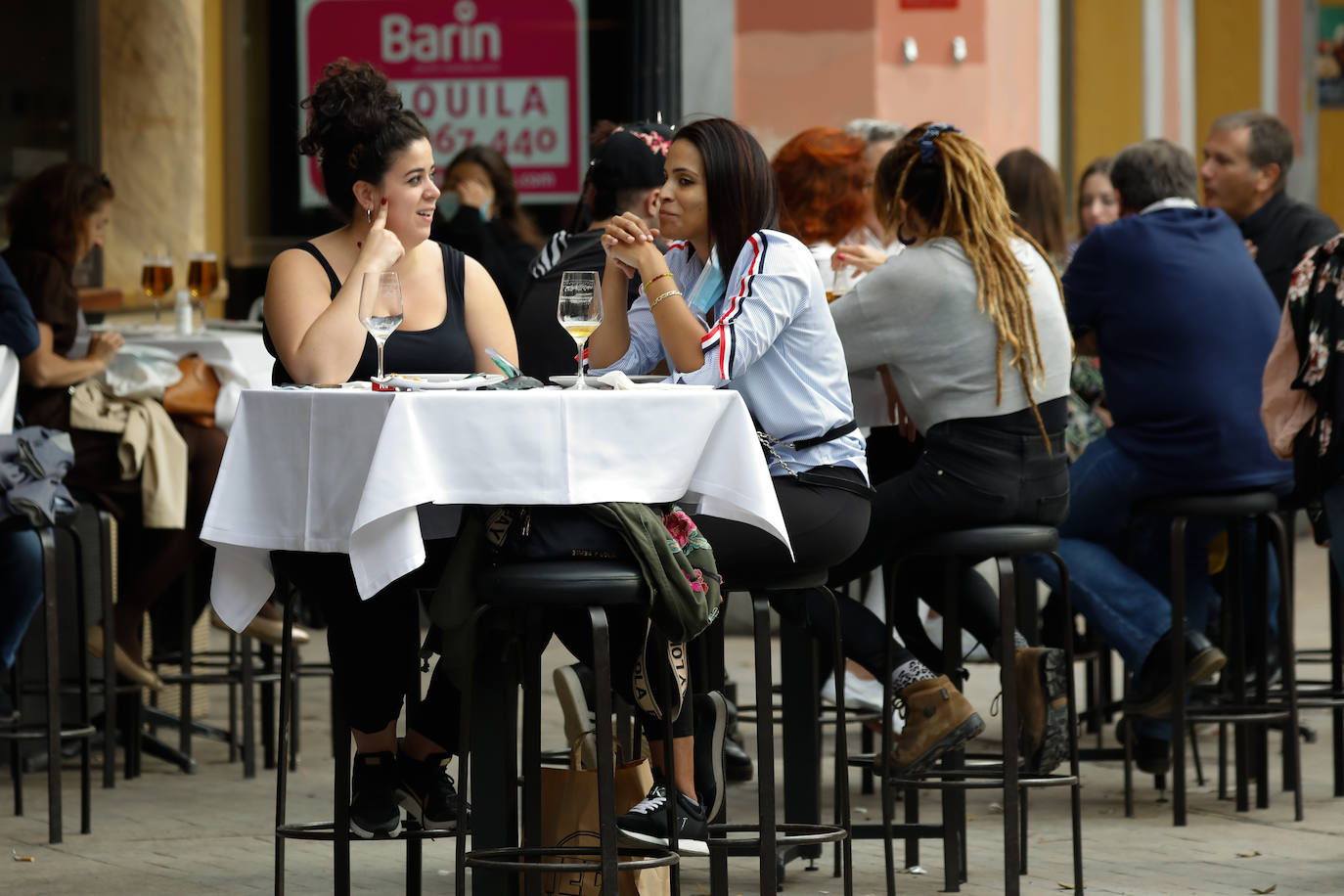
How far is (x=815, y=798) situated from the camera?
15.8ft

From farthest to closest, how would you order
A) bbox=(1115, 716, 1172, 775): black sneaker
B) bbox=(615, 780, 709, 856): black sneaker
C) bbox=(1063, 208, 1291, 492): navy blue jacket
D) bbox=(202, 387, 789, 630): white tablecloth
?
bbox=(1115, 716, 1172, 775): black sneaker → bbox=(1063, 208, 1291, 492): navy blue jacket → bbox=(615, 780, 709, 856): black sneaker → bbox=(202, 387, 789, 630): white tablecloth

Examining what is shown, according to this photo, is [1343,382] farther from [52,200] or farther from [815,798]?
[52,200]

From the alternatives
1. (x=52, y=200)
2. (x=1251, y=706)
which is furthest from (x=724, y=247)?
(x=52, y=200)

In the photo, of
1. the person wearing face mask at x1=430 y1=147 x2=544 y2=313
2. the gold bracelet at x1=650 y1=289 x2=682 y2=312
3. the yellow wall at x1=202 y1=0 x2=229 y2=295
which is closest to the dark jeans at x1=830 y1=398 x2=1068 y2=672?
the gold bracelet at x1=650 y1=289 x2=682 y2=312

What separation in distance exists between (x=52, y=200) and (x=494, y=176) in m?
2.04

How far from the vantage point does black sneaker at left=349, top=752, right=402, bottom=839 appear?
423 centimetres

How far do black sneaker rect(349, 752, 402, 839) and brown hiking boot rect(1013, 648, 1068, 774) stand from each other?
4.99 ft

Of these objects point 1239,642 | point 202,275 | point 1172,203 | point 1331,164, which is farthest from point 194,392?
point 1331,164

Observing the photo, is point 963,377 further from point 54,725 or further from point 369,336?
point 54,725

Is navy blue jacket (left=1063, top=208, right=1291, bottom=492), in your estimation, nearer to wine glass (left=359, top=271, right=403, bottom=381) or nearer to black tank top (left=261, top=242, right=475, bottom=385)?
black tank top (left=261, top=242, right=475, bottom=385)

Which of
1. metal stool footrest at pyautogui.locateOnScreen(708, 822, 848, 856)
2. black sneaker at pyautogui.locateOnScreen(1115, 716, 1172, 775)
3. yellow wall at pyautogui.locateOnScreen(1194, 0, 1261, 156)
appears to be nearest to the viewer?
metal stool footrest at pyautogui.locateOnScreen(708, 822, 848, 856)

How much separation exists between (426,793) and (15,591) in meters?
1.86

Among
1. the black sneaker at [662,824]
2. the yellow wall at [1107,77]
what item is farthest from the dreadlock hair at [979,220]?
the yellow wall at [1107,77]

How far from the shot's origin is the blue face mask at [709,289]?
4555 millimetres
